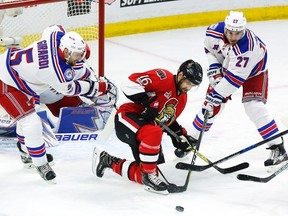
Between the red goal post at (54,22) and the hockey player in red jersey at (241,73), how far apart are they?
104 cm

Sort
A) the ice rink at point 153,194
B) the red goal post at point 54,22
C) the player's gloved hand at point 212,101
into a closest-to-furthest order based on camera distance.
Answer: the ice rink at point 153,194, the player's gloved hand at point 212,101, the red goal post at point 54,22

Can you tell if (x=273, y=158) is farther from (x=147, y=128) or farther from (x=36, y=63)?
(x=36, y=63)

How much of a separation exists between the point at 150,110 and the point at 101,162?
0.41 metres

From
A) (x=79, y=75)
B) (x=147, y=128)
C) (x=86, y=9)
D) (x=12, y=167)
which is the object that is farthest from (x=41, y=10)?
(x=147, y=128)

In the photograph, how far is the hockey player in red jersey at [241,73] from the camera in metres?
3.94

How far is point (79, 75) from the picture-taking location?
443cm

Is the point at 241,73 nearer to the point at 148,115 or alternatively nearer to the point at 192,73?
the point at 192,73

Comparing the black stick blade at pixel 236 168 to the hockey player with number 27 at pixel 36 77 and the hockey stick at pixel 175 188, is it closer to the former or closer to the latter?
the hockey stick at pixel 175 188

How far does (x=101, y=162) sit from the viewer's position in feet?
12.9

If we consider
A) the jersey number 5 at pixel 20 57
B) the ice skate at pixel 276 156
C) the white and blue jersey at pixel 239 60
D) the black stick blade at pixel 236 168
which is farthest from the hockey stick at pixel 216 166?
the jersey number 5 at pixel 20 57

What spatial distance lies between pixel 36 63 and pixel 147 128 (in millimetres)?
645

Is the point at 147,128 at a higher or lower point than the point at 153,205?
higher

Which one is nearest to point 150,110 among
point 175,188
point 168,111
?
point 168,111

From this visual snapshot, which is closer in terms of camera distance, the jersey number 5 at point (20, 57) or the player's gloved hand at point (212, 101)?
the jersey number 5 at point (20, 57)
